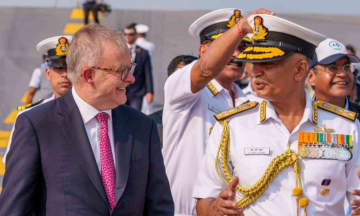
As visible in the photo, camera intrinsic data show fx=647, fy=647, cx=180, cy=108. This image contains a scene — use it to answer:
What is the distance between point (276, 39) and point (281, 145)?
0.57 m

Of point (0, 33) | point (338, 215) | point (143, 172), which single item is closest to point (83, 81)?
point (143, 172)

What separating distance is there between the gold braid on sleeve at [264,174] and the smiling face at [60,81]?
2342 millimetres

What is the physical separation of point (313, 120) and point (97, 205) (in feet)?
4.13

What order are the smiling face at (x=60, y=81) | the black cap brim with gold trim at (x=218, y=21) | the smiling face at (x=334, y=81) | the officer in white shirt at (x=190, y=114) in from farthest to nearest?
the smiling face at (x=60, y=81)
the smiling face at (x=334, y=81)
the black cap brim with gold trim at (x=218, y=21)
the officer in white shirt at (x=190, y=114)

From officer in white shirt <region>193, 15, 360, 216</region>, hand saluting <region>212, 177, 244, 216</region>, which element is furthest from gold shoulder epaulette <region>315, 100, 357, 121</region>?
hand saluting <region>212, 177, 244, 216</region>

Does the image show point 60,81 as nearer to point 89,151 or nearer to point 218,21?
point 218,21

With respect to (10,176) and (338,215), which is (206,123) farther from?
(10,176)

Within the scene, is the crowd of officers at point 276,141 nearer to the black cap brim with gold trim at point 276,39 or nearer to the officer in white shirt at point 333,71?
the black cap brim with gold trim at point 276,39

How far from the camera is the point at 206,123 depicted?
14.0 ft

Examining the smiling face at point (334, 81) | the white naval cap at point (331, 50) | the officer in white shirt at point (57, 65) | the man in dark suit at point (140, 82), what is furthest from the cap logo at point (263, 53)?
the man in dark suit at point (140, 82)

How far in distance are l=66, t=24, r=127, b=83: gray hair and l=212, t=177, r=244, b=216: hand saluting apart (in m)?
0.88

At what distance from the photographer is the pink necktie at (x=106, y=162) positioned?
3201mm

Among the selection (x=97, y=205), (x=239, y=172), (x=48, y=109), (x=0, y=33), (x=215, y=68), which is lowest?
(x=97, y=205)

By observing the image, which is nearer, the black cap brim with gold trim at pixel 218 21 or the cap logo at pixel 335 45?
the black cap brim with gold trim at pixel 218 21
